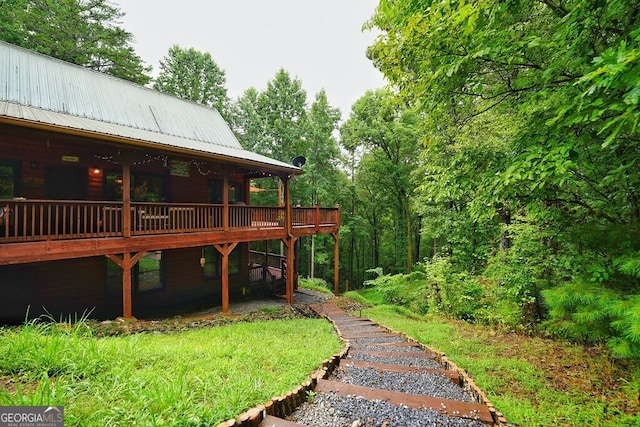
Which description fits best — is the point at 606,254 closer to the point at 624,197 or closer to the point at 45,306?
the point at 624,197

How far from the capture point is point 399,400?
3000mm

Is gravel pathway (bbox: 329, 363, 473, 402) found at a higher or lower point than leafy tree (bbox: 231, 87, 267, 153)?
lower

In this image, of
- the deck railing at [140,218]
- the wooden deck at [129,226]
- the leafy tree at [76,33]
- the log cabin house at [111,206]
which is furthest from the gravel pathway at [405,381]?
the leafy tree at [76,33]

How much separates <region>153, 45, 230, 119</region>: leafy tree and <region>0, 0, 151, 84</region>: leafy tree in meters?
2.74

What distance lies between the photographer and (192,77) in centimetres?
2145

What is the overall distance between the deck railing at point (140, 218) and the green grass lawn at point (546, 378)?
6449 mm

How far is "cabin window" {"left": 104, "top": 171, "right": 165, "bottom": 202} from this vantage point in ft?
28.0

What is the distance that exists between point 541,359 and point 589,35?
4.86m

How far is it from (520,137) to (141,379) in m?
5.30

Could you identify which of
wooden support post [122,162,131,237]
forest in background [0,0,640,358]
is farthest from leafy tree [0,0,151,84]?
wooden support post [122,162,131,237]

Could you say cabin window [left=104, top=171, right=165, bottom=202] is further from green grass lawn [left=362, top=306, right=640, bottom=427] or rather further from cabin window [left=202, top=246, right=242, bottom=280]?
green grass lawn [left=362, top=306, right=640, bottom=427]

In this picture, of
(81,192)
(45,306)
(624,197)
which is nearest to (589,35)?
(624,197)

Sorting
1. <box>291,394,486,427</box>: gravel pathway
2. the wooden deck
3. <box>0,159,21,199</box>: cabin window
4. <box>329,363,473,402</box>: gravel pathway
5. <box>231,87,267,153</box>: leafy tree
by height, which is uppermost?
<box>231,87,267,153</box>: leafy tree

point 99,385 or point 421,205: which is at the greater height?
point 421,205
